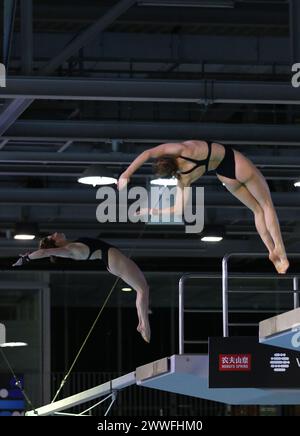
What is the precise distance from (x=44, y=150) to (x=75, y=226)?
643 centimetres

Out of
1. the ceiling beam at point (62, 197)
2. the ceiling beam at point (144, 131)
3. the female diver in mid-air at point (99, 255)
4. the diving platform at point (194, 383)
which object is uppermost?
the ceiling beam at point (62, 197)

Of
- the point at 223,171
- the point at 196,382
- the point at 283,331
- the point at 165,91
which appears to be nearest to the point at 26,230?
the point at 196,382

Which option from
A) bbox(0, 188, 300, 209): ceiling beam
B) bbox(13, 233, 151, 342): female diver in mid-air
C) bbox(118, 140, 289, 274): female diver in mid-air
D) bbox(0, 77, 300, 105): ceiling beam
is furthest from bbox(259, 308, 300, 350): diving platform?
bbox(0, 188, 300, 209): ceiling beam

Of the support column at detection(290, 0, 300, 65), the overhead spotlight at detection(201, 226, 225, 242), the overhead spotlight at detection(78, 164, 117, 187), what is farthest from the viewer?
the overhead spotlight at detection(201, 226, 225, 242)

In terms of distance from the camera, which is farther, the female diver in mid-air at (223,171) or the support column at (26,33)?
the support column at (26,33)

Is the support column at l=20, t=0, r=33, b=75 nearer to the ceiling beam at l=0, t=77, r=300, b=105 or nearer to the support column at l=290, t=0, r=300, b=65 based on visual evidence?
the ceiling beam at l=0, t=77, r=300, b=105

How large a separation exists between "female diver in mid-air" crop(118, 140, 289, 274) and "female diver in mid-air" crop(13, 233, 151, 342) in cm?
247

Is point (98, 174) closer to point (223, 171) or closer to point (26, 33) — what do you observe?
point (26, 33)

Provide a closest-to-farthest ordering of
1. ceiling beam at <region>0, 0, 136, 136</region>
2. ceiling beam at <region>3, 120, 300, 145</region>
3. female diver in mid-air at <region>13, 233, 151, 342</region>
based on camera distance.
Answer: ceiling beam at <region>0, 0, 136, 136</region> → female diver in mid-air at <region>13, 233, 151, 342</region> → ceiling beam at <region>3, 120, 300, 145</region>

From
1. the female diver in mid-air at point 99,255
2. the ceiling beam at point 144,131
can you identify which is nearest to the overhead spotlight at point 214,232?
the ceiling beam at point 144,131

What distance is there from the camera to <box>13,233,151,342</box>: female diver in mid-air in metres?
13.7

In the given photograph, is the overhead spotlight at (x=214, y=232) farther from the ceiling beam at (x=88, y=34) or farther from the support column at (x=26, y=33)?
the support column at (x=26, y=33)

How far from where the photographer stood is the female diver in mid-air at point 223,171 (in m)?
10.6

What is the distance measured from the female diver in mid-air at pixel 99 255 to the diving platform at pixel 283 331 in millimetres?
2443
